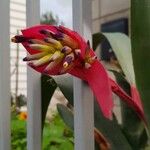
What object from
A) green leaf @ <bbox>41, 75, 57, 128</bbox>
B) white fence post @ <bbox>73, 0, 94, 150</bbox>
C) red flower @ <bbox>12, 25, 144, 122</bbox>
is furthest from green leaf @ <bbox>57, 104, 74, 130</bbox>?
red flower @ <bbox>12, 25, 144, 122</bbox>

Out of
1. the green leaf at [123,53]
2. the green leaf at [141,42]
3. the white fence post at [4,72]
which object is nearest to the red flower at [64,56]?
the green leaf at [141,42]

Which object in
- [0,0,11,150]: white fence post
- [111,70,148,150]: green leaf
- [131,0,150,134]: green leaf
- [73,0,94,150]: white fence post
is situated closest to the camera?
[131,0,150,134]: green leaf

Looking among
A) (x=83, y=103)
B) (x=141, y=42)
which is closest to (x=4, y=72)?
(x=83, y=103)

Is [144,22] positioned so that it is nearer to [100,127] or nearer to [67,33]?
[67,33]

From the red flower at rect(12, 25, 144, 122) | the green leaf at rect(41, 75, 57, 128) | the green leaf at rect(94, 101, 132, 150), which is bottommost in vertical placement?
the green leaf at rect(94, 101, 132, 150)

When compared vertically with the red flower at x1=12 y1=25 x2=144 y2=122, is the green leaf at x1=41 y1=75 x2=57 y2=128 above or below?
below

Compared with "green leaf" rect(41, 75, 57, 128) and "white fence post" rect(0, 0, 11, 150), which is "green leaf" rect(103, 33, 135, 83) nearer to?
"green leaf" rect(41, 75, 57, 128)

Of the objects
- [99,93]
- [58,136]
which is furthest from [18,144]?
[99,93]
